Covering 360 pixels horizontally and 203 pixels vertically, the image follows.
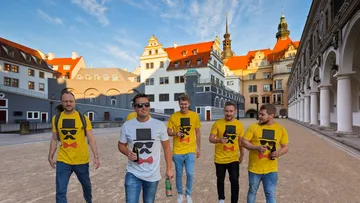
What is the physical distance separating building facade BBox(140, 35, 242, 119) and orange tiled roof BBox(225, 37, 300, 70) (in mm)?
19885

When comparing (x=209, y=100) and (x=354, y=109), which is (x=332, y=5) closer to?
(x=354, y=109)

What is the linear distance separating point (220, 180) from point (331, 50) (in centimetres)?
1268

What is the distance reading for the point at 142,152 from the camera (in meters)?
2.40

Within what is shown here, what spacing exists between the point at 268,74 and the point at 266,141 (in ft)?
190

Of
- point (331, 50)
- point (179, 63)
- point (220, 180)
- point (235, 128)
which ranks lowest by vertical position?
point (220, 180)

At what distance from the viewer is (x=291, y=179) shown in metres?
4.92

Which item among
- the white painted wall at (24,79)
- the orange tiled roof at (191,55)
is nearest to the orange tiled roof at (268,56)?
the orange tiled roof at (191,55)

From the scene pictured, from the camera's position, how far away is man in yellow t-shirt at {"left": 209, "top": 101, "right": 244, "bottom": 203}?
10.8 feet

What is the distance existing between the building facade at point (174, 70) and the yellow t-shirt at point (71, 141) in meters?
34.4

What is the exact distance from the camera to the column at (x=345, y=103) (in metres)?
10.5

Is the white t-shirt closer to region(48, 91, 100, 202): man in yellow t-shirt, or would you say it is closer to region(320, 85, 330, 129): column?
region(48, 91, 100, 202): man in yellow t-shirt

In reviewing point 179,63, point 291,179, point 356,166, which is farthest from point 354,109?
point 179,63

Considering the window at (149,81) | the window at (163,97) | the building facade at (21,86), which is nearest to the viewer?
the building facade at (21,86)

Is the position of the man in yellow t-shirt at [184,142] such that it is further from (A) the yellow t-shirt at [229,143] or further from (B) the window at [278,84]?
(B) the window at [278,84]
